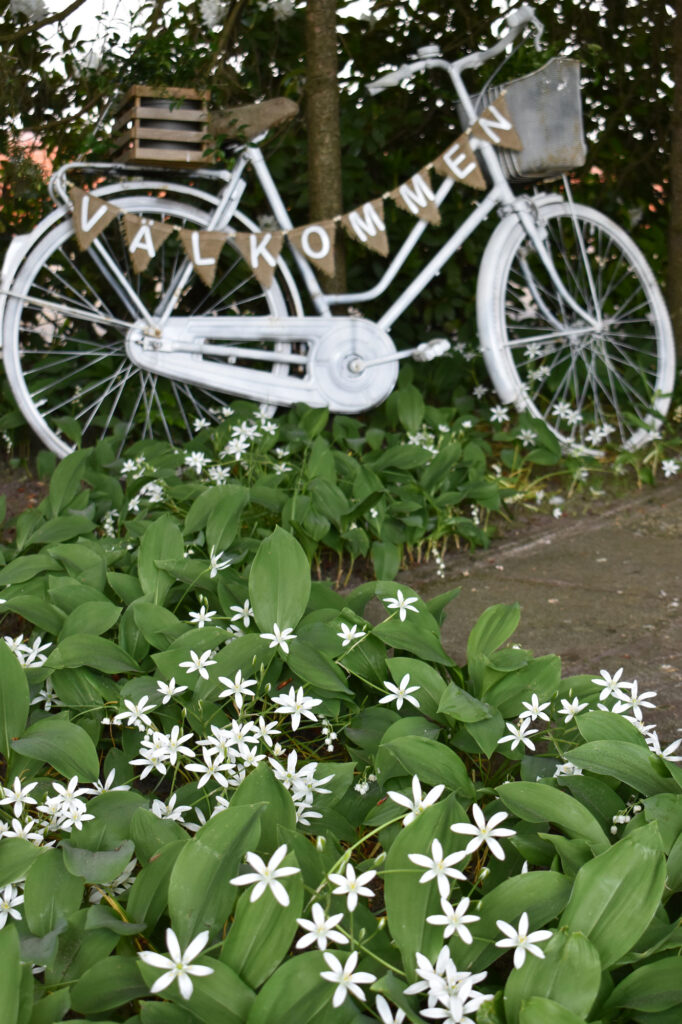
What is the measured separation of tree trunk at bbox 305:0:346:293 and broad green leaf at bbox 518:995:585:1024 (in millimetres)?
2804

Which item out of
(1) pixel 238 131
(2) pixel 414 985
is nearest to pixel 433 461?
(1) pixel 238 131

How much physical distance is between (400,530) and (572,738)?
1.10m

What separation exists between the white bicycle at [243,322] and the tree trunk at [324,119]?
0.14 metres

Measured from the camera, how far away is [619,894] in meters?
1.15

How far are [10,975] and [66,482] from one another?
1851mm

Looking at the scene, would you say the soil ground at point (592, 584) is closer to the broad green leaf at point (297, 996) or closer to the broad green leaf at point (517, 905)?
the broad green leaf at point (517, 905)

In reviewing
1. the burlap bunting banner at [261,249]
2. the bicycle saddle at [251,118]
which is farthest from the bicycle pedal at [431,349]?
the bicycle saddle at [251,118]

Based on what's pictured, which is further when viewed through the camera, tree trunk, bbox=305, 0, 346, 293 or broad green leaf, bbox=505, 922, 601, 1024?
tree trunk, bbox=305, 0, 346, 293

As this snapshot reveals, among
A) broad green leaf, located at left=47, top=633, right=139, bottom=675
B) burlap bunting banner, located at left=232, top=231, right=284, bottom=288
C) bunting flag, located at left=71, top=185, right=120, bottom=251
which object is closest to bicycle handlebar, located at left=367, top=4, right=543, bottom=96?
burlap bunting banner, located at left=232, top=231, right=284, bottom=288

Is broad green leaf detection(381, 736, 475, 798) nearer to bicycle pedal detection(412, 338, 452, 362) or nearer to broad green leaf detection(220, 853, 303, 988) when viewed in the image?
broad green leaf detection(220, 853, 303, 988)

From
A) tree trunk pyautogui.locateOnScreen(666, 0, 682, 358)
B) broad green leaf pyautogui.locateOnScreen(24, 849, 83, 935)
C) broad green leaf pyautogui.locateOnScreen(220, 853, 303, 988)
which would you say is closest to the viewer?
broad green leaf pyautogui.locateOnScreen(220, 853, 303, 988)

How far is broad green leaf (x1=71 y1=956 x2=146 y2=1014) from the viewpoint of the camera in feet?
3.63

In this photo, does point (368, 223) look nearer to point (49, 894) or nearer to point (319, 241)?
point (319, 241)

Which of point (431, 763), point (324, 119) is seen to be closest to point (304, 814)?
point (431, 763)
